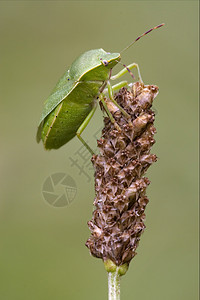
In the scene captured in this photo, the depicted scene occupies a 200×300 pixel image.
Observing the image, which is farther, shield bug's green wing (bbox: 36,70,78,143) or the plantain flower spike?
shield bug's green wing (bbox: 36,70,78,143)

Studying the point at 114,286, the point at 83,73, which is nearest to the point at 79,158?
the point at 83,73

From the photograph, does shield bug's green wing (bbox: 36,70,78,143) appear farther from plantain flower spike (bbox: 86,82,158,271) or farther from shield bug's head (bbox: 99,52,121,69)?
plantain flower spike (bbox: 86,82,158,271)

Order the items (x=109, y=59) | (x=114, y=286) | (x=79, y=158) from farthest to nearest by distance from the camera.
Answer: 1. (x=79, y=158)
2. (x=109, y=59)
3. (x=114, y=286)

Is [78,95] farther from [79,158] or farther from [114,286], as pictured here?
[79,158]

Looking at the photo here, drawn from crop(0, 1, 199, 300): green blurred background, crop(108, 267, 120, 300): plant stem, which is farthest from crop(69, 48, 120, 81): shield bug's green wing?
crop(108, 267, 120, 300): plant stem

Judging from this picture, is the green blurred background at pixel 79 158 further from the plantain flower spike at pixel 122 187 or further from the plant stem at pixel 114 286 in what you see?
the plant stem at pixel 114 286

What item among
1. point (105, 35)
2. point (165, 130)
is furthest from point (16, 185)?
point (105, 35)
